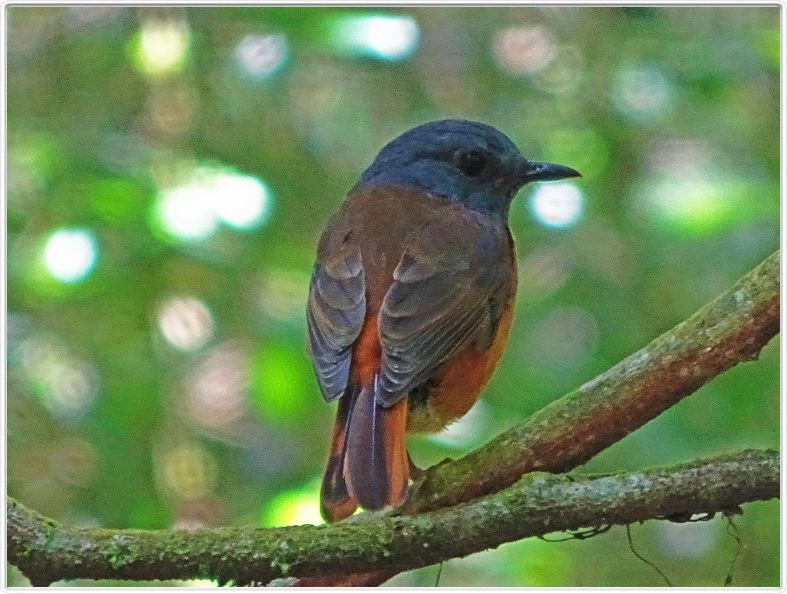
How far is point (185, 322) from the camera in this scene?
5.75 m

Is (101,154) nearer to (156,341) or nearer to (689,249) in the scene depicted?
(156,341)

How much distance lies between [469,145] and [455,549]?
2.33 meters

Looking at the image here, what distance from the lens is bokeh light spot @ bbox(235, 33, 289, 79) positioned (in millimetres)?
6117

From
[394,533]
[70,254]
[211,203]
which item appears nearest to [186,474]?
[70,254]

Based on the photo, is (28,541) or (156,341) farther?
(156,341)

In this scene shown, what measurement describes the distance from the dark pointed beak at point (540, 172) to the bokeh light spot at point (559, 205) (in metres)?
0.50

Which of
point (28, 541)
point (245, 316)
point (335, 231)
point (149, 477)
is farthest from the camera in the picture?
point (245, 316)

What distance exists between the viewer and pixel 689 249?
5973 mm

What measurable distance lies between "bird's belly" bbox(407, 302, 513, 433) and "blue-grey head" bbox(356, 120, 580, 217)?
3.24 ft

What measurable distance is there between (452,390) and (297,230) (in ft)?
6.92

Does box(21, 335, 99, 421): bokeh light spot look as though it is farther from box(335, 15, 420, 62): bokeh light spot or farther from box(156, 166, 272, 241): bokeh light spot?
box(335, 15, 420, 62): bokeh light spot

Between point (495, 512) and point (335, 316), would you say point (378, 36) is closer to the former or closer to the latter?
point (335, 316)

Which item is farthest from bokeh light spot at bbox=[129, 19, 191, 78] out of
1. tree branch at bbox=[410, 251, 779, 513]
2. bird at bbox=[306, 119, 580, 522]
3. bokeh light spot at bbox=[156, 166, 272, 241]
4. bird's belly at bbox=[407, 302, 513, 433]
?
tree branch at bbox=[410, 251, 779, 513]

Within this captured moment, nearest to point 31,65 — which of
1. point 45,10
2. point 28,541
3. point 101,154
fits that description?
point 45,10
